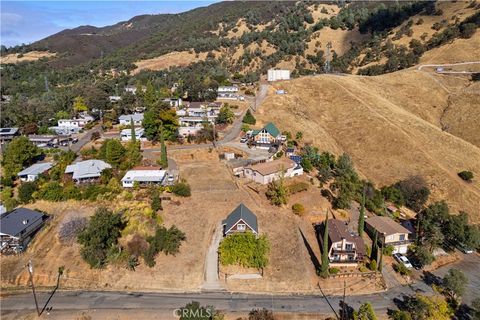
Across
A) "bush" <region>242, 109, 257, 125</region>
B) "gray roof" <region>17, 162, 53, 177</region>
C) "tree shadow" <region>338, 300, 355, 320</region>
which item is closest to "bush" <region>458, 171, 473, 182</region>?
"tree shadow" <region>338, 300, 355, 320</region>

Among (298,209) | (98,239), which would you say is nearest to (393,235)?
(298,209)

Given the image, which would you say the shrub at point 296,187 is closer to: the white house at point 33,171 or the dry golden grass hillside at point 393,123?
the dry golden grass hillside at point 393,123

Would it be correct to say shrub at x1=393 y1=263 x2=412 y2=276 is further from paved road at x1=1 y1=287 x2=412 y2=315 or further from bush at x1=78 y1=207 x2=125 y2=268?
bush at x1=78 y1=207 x2=125 y2=268

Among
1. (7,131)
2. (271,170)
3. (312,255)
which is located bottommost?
(312,255)

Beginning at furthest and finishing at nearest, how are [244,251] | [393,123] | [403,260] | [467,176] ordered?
[393,123]
[467,176]
[403,260]
[244,251]

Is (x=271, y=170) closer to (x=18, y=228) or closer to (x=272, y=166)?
(x=272, y=166)

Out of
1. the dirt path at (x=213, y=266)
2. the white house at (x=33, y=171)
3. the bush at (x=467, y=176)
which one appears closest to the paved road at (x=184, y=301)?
the dirt path at (x=213, y=266)
